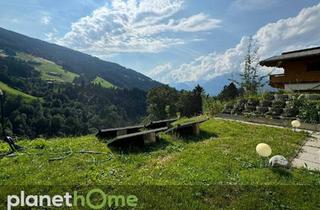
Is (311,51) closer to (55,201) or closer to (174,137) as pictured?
(174,137)

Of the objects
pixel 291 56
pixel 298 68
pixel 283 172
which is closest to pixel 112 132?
pixel 283 172

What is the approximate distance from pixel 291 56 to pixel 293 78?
274cm

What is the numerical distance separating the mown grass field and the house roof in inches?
804

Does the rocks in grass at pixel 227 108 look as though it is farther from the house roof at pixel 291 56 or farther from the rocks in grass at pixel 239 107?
the house roof at pixel 291 56

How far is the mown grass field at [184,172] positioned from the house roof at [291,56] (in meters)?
20.4

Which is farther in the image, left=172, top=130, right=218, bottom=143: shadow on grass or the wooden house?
the wooden house

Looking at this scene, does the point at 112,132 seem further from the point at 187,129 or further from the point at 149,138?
the point at 187,129

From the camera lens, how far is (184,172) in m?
8.00

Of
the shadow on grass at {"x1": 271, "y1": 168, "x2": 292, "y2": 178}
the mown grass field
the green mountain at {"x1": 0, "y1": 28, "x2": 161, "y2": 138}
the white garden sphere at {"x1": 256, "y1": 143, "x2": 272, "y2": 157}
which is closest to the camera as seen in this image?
the mown grass field

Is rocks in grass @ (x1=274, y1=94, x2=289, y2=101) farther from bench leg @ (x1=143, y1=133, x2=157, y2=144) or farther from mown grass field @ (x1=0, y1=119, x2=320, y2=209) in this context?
bench leg @ (x1=143, y1=133, x2=157, y2=144)

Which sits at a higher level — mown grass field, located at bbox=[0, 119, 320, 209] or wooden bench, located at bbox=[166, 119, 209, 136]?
wooden bench, located at bbox=[166, 119, 209, 136]

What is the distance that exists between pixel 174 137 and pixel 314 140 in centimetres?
524

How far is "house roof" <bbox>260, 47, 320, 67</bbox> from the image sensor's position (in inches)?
1187

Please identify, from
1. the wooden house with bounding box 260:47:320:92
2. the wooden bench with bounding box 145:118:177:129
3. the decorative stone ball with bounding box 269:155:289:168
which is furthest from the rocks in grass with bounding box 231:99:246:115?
the wooden house with bounding box 260:47:320:92
